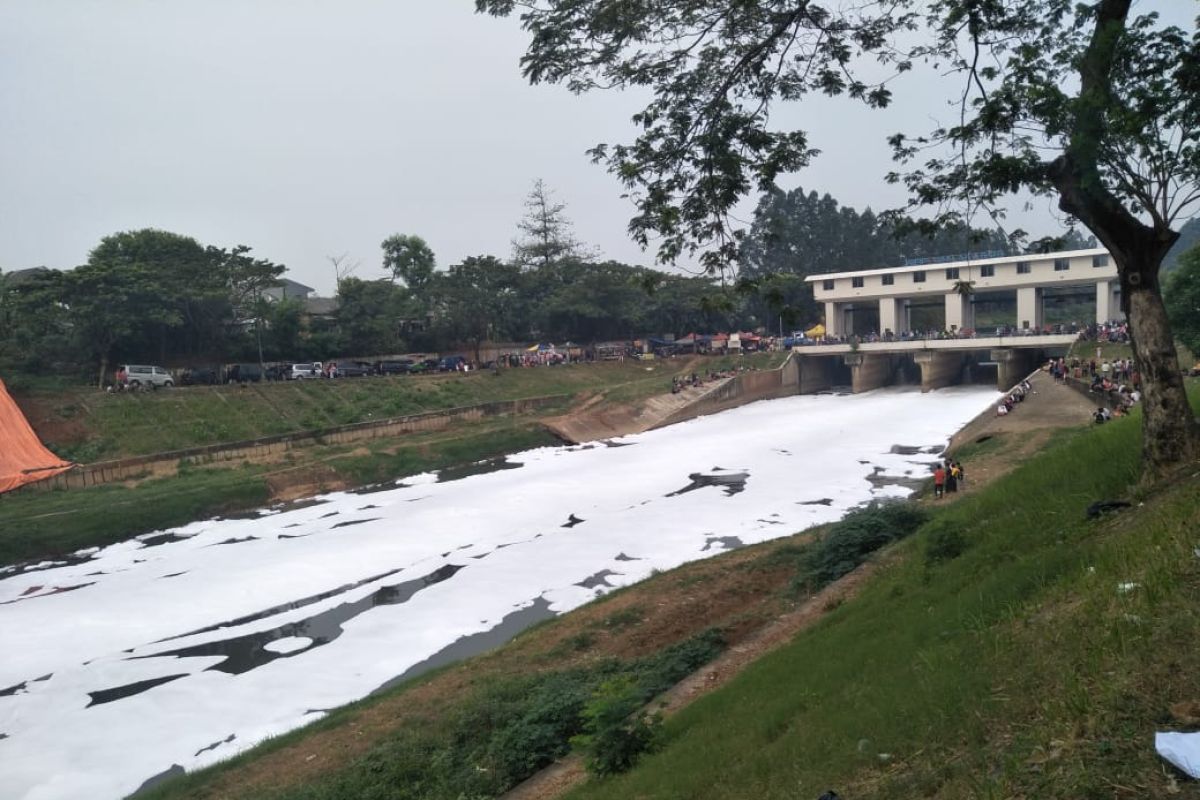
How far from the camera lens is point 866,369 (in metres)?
59.0

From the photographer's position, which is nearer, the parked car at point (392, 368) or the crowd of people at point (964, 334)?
the crowd of people at point (964, 334)

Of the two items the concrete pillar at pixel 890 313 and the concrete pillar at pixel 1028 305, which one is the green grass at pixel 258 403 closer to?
the concrete pillar at pixel 890 313

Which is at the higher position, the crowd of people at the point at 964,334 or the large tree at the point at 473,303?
the large tree at the point at 473,303

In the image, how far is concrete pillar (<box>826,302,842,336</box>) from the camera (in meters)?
63.3

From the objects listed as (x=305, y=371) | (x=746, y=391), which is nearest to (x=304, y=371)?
(x=305, y=371)

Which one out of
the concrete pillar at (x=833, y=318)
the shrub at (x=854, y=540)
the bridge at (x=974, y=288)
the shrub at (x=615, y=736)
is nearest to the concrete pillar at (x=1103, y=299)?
the bridge at (x=974, y=288)

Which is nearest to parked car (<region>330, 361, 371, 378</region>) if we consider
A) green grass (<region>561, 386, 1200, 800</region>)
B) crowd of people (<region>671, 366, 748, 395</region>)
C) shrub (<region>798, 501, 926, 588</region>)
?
crowd of people (<region>671, 366, 748, 395</region>)

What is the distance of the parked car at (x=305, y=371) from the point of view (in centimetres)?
4604

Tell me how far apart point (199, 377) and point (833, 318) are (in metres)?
45.8

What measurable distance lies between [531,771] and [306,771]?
3.44 meters

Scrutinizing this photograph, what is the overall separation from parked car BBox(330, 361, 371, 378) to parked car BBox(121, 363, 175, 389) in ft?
29.4

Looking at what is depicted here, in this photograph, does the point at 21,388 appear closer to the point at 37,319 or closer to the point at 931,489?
the point at 37,319

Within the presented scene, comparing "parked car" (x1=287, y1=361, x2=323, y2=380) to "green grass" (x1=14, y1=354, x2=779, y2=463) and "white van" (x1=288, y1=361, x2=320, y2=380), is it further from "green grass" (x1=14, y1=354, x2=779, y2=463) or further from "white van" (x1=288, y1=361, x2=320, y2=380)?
"green grass" (x1=14, y1=354, x2=779, y2=463)

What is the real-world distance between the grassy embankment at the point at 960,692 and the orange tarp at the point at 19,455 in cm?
2053
